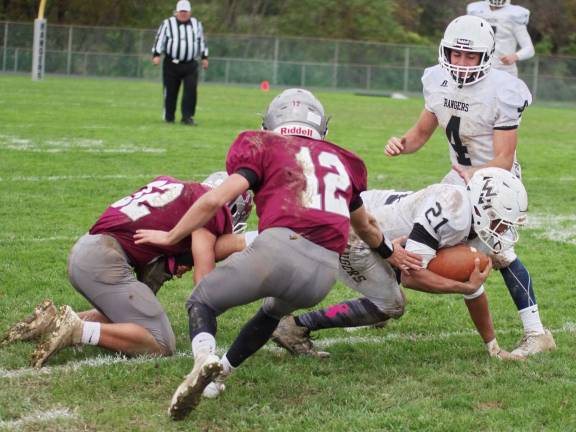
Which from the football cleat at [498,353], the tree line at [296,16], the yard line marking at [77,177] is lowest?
the football cleat at [498,353]

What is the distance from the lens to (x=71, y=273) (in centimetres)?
420

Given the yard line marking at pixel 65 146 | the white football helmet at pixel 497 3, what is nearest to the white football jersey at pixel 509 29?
the white football helmet at pixel 497 3

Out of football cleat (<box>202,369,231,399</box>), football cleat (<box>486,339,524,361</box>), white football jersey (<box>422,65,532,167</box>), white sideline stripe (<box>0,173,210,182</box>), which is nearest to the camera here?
football cleat (<box>202,369,231,399</box>)

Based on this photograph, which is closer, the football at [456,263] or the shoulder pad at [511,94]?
the football at [456,263]

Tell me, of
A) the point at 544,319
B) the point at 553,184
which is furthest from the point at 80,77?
the point at 544,319

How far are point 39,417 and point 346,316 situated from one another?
4.96 feet

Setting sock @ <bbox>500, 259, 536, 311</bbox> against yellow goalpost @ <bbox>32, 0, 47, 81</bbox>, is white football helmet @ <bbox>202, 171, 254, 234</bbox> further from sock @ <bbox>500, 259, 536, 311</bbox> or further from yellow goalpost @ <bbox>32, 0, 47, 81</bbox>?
yellow goalpost @ <bbox>32, 0, 47, 81</bbox>

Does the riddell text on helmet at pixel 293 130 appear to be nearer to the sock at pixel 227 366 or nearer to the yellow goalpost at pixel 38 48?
the sock at pixel 227 366

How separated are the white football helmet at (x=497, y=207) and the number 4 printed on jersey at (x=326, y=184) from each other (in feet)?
2.25

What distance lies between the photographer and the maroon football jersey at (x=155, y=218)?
4.16 meters

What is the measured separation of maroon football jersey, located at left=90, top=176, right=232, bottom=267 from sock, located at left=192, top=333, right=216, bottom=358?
770 millimetres

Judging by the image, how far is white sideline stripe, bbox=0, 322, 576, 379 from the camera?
3.84 metres

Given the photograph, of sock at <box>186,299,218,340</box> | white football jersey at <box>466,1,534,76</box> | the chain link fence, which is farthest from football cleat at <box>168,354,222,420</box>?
the chain link fence

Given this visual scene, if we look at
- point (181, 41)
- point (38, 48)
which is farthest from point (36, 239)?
point (38, 48)
